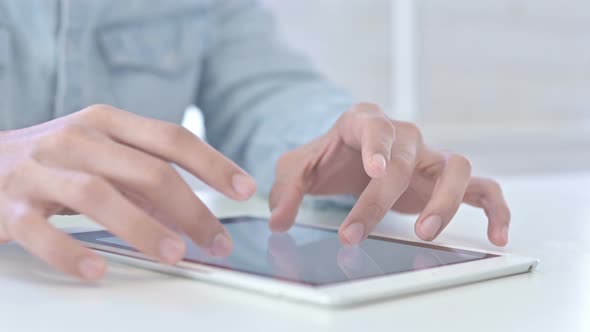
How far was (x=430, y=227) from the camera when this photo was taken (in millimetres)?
580

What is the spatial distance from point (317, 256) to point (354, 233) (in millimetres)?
52

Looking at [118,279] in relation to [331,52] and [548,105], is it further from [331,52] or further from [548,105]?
[548,105]

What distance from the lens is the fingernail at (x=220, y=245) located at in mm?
495

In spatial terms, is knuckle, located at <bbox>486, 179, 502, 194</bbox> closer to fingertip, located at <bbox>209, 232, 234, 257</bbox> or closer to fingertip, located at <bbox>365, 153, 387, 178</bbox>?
fingertip, located at <bbox>365, 153, 387, 178</bbox>

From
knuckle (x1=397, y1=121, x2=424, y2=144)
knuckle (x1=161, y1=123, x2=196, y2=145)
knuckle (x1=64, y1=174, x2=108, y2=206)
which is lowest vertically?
knuckle (x1=64, y1=174, x2=108, y2=206)

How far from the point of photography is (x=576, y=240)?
25.0 inches

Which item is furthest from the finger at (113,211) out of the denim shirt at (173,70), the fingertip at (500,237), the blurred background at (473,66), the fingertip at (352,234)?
the blurred background at (473,66)

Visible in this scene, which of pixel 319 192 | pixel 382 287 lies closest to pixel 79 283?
pixel 382 287

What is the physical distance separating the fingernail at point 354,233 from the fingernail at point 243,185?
8 cm

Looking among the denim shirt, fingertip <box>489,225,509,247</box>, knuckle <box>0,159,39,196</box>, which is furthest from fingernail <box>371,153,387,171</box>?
the denim shirt

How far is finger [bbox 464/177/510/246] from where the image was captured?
1.97ft

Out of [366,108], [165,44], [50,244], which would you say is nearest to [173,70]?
[165,44]

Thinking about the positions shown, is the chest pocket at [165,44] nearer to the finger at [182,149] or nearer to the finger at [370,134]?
the finger at [370,134]

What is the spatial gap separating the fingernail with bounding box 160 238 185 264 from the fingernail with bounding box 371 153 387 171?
6.2 inches
